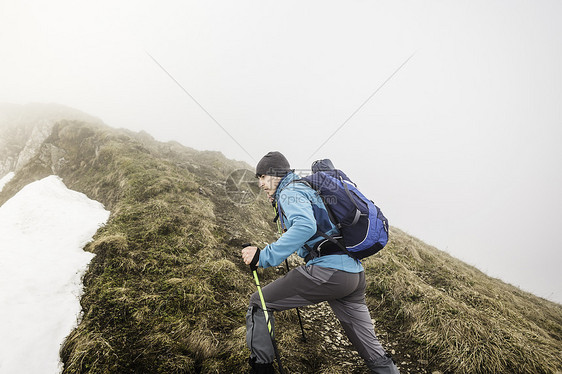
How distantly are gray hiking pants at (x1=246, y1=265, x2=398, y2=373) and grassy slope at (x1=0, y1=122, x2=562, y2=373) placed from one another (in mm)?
1033

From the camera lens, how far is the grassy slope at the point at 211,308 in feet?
12.7

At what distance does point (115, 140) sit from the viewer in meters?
15.7

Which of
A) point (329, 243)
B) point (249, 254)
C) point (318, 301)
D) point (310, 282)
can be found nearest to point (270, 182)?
point (249, 254)

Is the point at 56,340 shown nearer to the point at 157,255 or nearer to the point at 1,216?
the point at 157,255

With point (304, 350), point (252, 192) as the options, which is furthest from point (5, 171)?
point (304, 350)

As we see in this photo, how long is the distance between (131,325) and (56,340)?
1044 millimetres

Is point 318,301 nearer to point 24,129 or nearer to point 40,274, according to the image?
point 40,274

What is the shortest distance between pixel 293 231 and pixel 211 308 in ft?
11.4

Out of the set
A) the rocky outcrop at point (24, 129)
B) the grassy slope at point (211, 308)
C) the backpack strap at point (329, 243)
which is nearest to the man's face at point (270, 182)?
the backpack strap at point (329, 243)

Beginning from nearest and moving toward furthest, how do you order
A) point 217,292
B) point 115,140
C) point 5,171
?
point 217,292, point 115,140, point 5,171

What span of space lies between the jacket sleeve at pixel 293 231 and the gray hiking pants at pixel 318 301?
494mm

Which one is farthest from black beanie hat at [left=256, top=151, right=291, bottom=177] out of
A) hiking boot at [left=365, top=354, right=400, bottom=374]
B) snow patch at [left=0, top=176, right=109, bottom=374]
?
snow patch at [left=0, top=176, right=109, bottom=374]

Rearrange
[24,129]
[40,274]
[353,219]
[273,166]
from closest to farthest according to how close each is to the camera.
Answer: [353,219] < [273,166] < [40,274] < [24,129]

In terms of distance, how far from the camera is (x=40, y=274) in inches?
196
